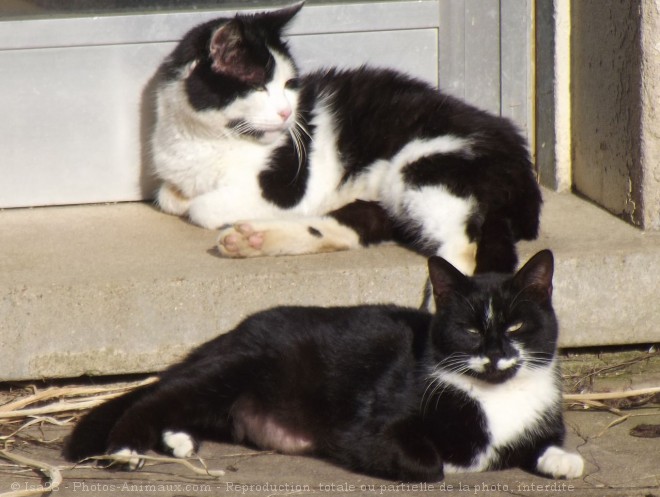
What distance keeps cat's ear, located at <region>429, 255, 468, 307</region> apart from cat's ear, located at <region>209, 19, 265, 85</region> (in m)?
1.37

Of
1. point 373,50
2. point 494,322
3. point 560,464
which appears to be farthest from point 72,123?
point 560,464

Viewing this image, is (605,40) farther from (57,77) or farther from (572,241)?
(57,77)

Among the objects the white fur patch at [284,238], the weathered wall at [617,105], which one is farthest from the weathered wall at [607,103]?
the white fur patch at [284,238]

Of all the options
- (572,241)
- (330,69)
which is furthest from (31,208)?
(572,241)

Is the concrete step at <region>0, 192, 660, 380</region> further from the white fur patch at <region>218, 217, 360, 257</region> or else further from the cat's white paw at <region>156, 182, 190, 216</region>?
the cat's white paw at <region>156, 182, 190, 216</region>

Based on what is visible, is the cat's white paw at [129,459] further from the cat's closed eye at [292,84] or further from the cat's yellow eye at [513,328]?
the cat's closed eye at [292,84]

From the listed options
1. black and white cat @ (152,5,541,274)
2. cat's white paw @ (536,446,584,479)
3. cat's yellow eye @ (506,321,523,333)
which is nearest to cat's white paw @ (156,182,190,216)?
black and white cat @ (152,5,541,274)

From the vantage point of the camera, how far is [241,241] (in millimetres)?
3582

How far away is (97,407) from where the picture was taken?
3.06 metres

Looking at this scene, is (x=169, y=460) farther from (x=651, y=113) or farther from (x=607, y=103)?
(x=607, y=103)

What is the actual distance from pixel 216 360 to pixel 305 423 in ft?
1.05

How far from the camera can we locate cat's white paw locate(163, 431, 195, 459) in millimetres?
2947

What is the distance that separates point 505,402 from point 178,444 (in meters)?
0.94

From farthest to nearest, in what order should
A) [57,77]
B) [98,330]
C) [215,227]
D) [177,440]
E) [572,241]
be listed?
[57,77] → [215,227] → [572,241] → [98,330] → [177,440]
